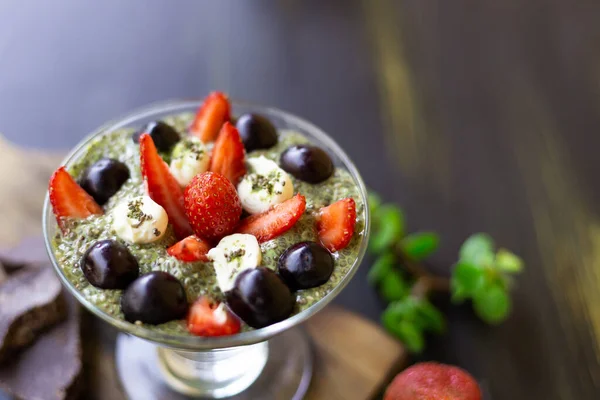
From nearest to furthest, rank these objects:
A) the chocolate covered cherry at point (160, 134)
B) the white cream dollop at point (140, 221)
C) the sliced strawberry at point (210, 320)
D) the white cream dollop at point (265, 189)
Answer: the sliced strawberry at point (210, 320) → the white cream dollop at point (140, 221) → the white cream dollop at point (265, 189) → the chocolate covered cherry at point (160, 134)

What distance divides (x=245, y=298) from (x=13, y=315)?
72 centimetres

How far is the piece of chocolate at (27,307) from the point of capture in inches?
61.9

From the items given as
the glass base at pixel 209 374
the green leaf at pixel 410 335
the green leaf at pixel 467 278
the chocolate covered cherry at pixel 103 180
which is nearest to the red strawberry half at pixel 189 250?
the chocolate covered cherry at pixel 103 180

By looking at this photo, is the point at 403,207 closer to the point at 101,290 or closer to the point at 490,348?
the point at 490,348

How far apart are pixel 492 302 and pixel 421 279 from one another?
0.21 meters

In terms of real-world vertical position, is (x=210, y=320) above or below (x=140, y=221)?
below

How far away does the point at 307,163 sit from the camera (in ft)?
4.80

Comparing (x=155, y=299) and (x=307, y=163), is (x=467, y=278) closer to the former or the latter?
(x=307, y=163)

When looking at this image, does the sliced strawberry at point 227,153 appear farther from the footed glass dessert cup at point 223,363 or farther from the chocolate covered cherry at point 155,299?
the chocolate covered cherry at point 155,299

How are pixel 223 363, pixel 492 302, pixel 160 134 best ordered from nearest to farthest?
pixel 160 134 → pixel 223 363 → pixel 492 302

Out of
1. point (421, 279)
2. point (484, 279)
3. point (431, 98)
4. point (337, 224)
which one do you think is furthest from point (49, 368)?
point (431, 98)

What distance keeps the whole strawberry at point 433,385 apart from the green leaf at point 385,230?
433 millimetres

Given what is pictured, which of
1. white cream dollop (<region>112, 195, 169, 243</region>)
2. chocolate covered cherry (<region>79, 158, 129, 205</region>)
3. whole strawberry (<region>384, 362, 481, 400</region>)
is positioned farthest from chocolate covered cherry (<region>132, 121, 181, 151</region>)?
whole strawberry (<region>384, 362, 481, 400</region>)

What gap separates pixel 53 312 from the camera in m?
1.63
